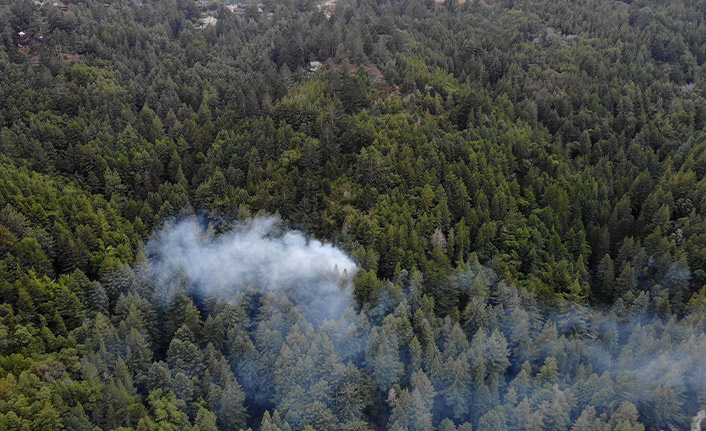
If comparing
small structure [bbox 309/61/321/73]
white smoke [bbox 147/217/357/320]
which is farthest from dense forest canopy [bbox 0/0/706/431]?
small structure [bbox 309/61/321/73]

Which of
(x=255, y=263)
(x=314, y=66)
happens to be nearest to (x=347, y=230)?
(x=255, y=263)

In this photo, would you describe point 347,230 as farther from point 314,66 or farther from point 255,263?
point 314,66

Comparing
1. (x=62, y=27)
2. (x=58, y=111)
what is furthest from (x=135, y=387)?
(x=62, y=27)

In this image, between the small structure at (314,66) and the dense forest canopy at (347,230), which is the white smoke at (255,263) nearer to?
the dense forest canopy at (347,230)

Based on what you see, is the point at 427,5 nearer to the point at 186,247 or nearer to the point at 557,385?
the point at 186,247

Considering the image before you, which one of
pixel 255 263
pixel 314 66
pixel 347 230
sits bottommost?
pixel 255 263

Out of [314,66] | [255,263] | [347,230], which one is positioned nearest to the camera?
[255,263]

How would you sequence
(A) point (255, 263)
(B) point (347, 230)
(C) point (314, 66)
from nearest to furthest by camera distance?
(A) point (255, 263) < (B) point (347, 230) < (C) point (314, 66)
